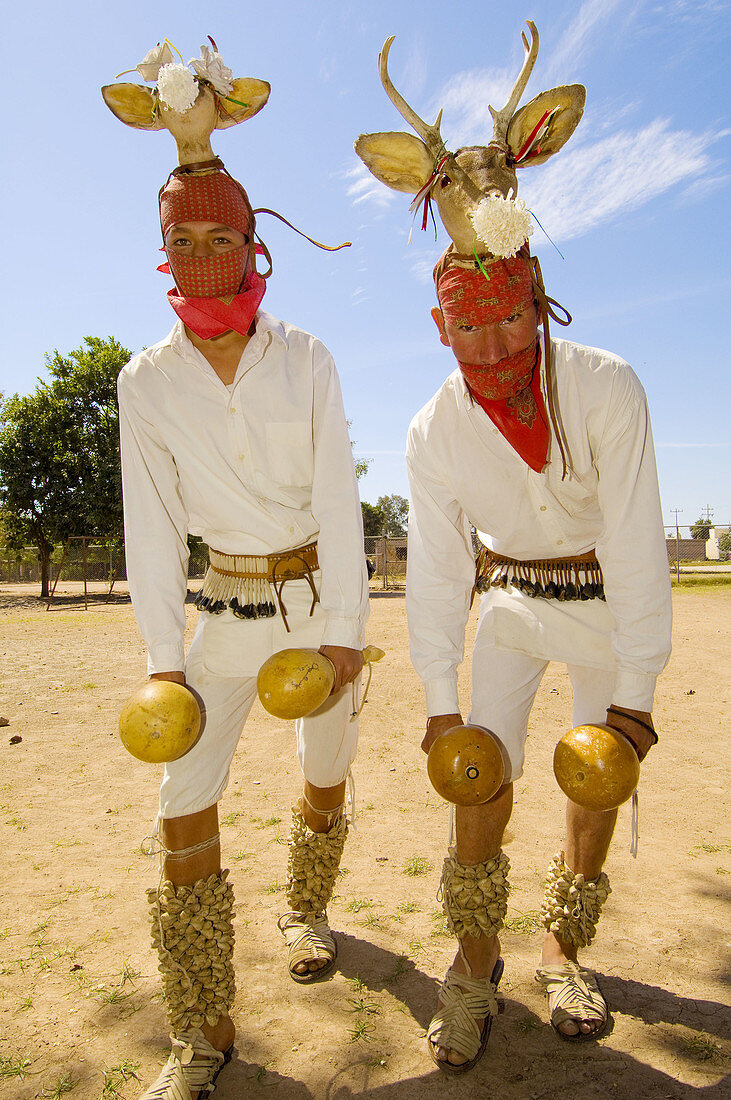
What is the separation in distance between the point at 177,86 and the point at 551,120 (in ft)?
3.92

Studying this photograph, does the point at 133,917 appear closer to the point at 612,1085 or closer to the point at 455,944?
the point at 455,944

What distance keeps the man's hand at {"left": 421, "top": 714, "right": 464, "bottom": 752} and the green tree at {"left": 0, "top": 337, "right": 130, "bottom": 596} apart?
23207 mm

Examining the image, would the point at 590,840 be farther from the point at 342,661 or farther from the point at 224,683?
the point at 224,683

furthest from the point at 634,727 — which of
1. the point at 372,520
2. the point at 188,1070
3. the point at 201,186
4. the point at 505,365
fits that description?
the point at 372,520

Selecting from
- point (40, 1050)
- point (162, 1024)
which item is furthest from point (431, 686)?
point (40, 1050)

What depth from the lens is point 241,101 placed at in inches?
96.3

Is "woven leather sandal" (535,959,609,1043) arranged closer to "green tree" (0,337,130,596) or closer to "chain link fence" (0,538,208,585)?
"green tree" (0,337,130,596)

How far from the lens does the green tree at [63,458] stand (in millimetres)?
24547

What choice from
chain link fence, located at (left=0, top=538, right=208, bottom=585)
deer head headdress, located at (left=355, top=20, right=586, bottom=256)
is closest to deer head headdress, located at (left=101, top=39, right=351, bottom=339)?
deer head headdress, located at (left=355, top=20, right=586, bottom=256)

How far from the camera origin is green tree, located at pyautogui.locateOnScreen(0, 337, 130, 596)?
24547mm

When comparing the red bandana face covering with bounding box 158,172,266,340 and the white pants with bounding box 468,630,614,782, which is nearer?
the red bandana face covering with bounding box 158,172,266,340

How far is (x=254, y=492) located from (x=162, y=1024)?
1.82 m

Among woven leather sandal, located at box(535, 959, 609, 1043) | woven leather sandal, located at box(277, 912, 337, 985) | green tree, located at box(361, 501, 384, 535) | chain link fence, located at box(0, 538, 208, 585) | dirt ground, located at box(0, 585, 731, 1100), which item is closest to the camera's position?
dirt ground, located at box(0, 585, 731, 1100)

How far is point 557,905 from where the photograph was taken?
2521 mm
